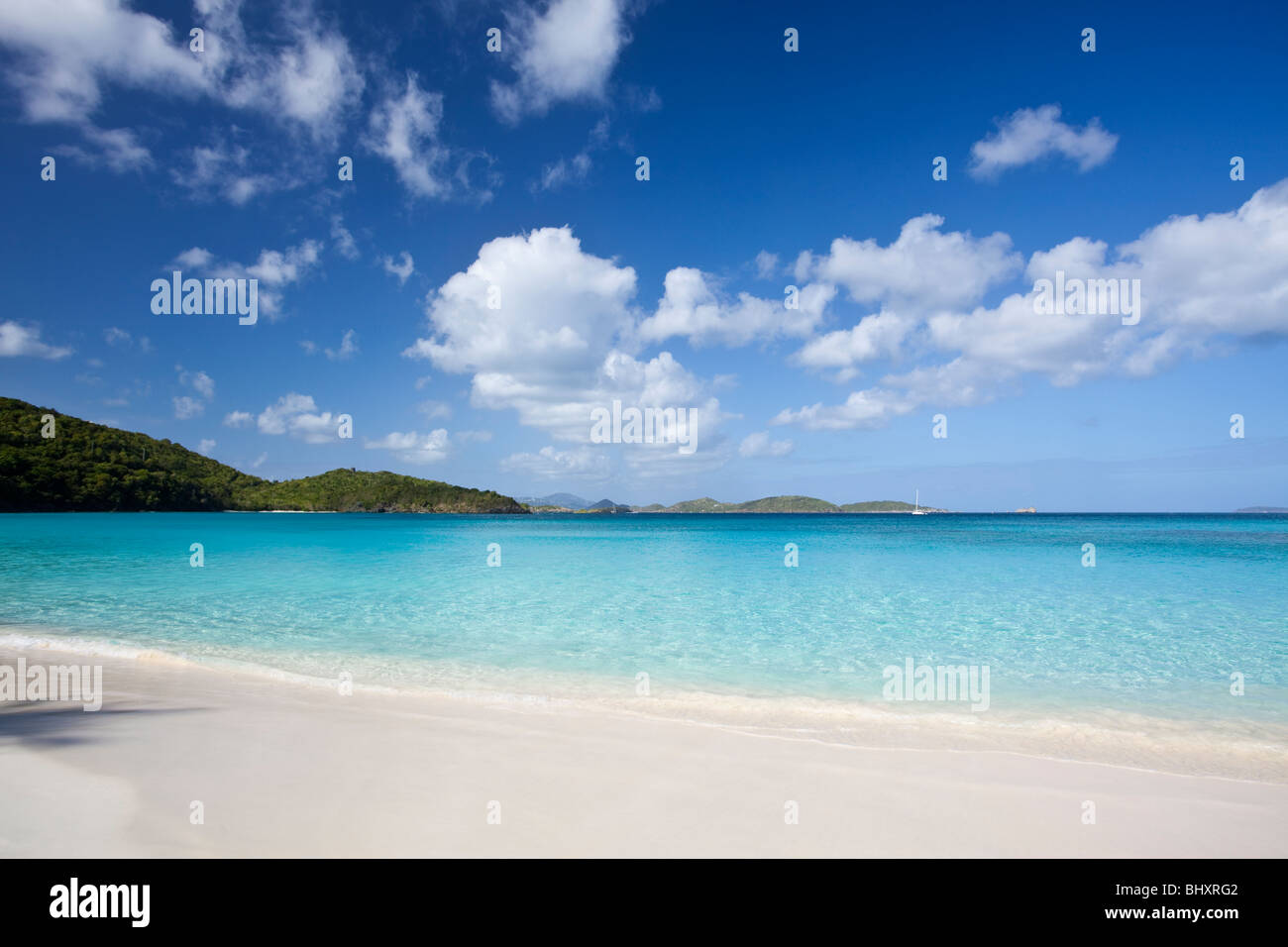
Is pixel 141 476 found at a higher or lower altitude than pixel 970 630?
higher

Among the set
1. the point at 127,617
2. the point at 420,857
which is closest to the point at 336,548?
the point at 127,617

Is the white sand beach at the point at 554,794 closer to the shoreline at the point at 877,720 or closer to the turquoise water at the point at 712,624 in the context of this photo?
the shoreline at the point at 877,720

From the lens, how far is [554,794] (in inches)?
187

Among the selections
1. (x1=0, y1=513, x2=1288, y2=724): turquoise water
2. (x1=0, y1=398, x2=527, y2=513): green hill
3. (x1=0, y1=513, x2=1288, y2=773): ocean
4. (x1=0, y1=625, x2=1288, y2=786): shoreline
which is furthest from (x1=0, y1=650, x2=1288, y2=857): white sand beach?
(x1=0, y1=398, x2=527, y2=513): green hill

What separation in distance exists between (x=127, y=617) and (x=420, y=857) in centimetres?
1515

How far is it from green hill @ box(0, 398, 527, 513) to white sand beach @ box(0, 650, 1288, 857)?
11529 centimetres

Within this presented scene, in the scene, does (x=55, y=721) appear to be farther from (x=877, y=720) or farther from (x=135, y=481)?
(x=135, y=481)

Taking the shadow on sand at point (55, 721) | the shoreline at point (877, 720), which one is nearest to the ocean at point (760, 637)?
the shoreline at point (877, 720)

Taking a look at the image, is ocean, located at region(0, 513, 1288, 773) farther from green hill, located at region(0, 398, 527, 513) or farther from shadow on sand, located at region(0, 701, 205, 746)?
green hill, located at region(0, 398, 527, 513)

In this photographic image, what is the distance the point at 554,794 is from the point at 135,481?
5151 inches

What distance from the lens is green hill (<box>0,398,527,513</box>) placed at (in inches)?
3472

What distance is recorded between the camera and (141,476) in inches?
4055
